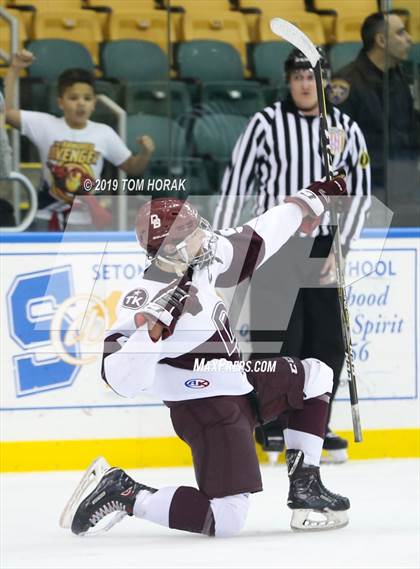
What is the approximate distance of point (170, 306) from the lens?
3.69 meters

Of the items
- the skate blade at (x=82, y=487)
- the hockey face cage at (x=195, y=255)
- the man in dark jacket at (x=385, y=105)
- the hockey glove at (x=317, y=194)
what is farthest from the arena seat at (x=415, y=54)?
the skate blade at (x=82, y=487)

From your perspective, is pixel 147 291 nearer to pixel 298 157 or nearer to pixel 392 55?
pixel 298 157

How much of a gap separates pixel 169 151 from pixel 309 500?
1689mm

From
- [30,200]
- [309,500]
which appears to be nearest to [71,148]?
[30,200]

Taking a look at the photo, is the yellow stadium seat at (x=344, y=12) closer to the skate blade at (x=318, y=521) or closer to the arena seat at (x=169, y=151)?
the arena seat at (x=169, y=151)

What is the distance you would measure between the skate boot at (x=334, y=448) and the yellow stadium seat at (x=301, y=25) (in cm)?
140

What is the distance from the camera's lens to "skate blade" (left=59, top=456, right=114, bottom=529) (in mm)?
3990

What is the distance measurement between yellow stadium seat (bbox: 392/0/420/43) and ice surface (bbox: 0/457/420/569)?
1582 millimetres

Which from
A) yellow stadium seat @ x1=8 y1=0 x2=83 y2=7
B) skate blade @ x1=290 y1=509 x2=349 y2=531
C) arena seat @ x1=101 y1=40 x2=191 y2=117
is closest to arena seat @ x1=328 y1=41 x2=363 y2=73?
arena seat @ x1=101 y1=40 x2=191 y2=117

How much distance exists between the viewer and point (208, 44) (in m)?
5.42

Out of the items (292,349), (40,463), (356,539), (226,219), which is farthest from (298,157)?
(356,539)

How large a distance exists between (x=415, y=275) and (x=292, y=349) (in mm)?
514

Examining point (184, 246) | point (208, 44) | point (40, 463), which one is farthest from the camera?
point (208, 44)

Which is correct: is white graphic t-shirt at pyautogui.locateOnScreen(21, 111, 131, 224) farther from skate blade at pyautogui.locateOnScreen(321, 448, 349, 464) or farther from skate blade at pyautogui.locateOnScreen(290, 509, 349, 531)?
skate blade at pyautogui.locateOnScreen(290, 509, 349, 531)
